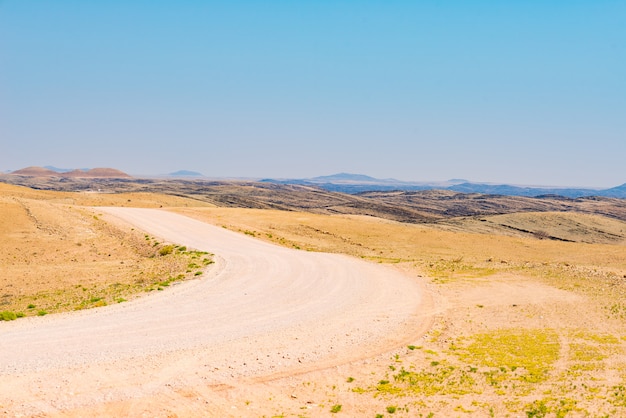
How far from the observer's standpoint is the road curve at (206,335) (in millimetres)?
13367

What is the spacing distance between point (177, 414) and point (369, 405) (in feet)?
17.0

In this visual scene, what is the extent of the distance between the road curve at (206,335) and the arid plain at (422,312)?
0.43 meters

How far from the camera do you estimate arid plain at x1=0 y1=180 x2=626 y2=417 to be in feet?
43.6

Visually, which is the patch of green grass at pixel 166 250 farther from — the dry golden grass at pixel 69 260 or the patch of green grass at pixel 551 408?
the patch of green grass at pixel 551 408

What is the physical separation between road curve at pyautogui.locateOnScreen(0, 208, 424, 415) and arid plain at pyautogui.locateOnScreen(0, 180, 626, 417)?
426 millimetres

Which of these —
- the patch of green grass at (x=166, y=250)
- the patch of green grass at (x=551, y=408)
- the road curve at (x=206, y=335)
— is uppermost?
the patch of green grass at (x=166, y=250)

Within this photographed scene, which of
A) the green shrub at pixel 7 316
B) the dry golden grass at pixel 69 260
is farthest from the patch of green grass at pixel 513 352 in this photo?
the green shrub at pixel 7 316

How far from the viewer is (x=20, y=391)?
Answer: 12.4m

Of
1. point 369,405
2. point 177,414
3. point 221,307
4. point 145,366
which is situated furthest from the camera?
point 221,307

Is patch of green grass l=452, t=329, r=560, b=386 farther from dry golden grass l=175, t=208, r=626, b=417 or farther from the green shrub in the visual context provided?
the green shrub

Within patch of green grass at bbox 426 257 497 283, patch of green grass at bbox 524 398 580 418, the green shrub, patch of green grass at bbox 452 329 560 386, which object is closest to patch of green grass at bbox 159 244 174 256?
the green shrub

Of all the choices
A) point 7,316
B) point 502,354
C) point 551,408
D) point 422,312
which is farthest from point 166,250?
point 551,408

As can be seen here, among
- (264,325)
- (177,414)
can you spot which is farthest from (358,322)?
(177,414)

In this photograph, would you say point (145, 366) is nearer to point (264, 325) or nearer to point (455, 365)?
point (264, 325)
